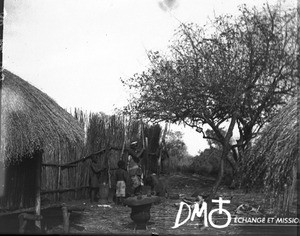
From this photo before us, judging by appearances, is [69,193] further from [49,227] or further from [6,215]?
[6,215]

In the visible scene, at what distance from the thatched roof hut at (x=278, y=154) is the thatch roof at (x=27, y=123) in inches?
113

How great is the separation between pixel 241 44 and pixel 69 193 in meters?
5.99

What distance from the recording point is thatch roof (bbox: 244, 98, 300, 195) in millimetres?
4836

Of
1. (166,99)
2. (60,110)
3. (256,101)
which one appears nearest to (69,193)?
(60,110)

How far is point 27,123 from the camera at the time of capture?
641 centimetres

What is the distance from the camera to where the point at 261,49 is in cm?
1192

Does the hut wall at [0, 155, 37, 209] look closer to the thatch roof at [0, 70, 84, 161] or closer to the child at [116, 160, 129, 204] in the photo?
the thatch roof at [0, 70, 84, 161]

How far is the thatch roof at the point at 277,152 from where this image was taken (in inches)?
190

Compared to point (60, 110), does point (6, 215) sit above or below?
below

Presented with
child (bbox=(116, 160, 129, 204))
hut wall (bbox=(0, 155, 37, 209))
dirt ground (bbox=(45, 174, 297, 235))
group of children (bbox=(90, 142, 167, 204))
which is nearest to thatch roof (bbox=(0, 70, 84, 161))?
hut wall (bbox=(0, 155, 37, 209))

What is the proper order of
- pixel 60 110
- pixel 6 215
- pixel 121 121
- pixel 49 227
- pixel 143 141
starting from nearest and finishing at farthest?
pixel 6 215 → pixel 49 227 → pixel 60 110 → pixel 121 121 → pixel 143 141

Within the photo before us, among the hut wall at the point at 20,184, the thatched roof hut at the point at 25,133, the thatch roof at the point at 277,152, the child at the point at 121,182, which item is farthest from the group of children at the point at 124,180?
the thatch roof at the point at 277,152

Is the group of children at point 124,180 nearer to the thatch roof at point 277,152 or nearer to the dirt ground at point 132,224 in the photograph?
the dirt ground at point 132,224

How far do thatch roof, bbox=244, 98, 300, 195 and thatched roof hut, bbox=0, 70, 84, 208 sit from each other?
2.87 meters
